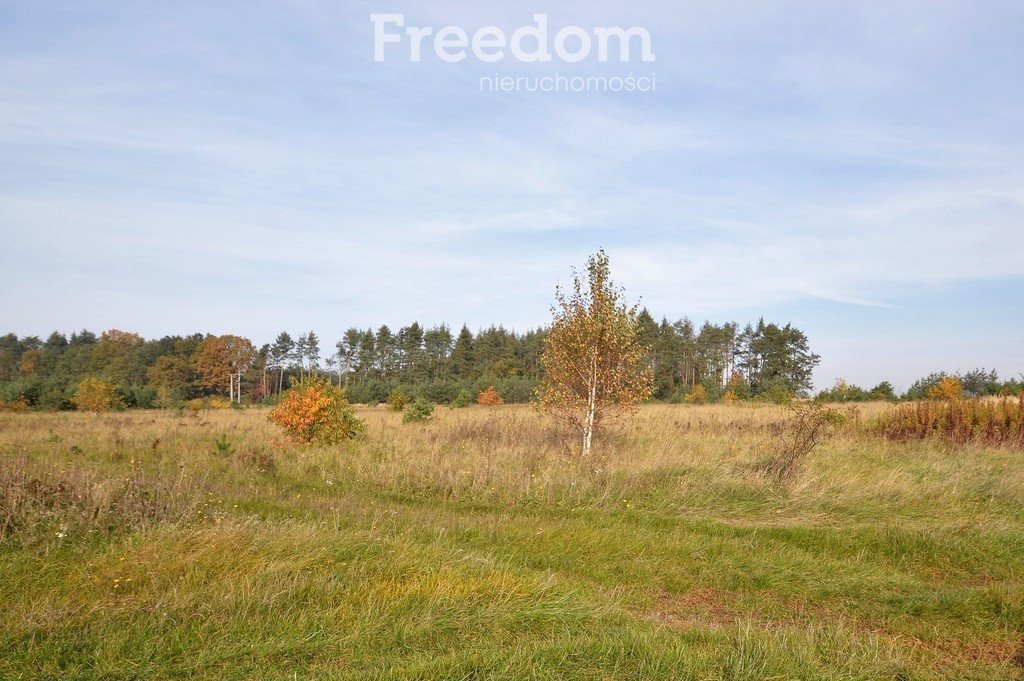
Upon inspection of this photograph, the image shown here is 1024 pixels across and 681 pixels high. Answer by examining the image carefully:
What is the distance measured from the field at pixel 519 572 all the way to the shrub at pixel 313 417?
361 centimetres

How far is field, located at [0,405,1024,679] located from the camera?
4.05m

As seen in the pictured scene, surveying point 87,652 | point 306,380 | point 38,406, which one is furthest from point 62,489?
point 38,406

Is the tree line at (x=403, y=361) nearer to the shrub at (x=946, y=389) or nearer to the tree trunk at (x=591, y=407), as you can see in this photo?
the shrub at (x=946, y=389)

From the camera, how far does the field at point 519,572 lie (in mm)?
4047

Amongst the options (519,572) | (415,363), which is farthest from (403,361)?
(519,572)

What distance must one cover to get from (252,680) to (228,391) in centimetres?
7795

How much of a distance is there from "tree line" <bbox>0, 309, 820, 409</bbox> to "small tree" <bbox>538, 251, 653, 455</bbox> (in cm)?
3748

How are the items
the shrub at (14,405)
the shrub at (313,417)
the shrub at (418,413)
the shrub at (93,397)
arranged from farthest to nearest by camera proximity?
1. the shrub at (14,405)
2. the shrub at (93,397)
3. the shrub at (418,413)
4. the shrub at (313,417)

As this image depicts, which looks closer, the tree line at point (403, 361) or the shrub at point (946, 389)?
the shrub at point (946, 389)

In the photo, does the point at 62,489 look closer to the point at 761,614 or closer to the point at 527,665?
the point at 527,665

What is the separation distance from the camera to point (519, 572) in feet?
19.1

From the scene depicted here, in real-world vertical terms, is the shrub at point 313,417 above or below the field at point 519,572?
above

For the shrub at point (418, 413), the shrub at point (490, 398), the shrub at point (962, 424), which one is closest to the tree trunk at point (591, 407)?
the shrub at point (962, 424)

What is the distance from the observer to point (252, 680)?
12.3 feet
